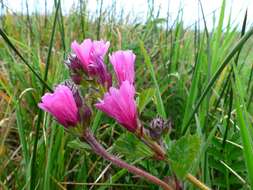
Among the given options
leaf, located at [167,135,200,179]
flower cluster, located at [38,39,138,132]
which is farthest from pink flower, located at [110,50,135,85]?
leaf, located at [167,135,200,179]

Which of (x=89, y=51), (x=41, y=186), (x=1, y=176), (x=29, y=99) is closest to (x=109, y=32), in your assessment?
(x=29, y=99)

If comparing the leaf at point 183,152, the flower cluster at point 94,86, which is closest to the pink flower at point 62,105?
the flower cluster at point 94,86

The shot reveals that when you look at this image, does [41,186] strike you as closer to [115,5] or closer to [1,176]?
[1,176]

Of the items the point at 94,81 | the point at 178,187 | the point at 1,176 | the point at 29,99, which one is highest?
the point at 94,81

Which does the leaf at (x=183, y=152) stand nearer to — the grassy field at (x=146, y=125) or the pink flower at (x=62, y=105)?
the grassy field at (x=146, y=125)

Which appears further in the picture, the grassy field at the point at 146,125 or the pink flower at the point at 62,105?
the grassy field at the point at 146,125

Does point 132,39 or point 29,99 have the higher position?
point 132,39

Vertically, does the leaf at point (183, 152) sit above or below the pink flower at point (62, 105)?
below

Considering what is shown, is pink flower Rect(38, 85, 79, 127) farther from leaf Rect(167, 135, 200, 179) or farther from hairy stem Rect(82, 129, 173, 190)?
leaf Rect(167, 135, 200, 179)

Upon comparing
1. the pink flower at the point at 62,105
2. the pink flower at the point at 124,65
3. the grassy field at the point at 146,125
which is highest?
the pink flower at the point at 124,65
